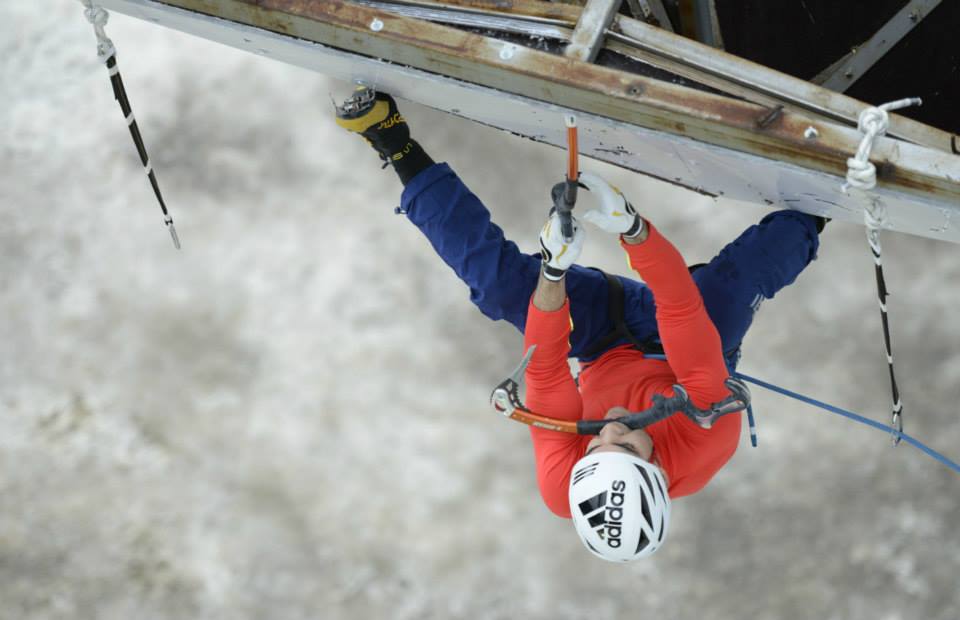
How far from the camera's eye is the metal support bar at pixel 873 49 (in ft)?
14.7

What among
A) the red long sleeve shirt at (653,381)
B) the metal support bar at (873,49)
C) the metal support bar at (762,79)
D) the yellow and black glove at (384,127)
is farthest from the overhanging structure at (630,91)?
the metal support bar at (873,49)

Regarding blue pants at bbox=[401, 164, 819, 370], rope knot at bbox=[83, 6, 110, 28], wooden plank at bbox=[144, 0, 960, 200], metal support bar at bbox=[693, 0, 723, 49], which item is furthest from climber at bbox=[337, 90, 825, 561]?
rope knot at bbox=[83, 6, 110, 28]

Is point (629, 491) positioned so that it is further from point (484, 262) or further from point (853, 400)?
point (853, 400)

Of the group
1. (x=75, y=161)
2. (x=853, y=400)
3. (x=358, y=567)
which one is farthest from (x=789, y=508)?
(x=75, y=161)

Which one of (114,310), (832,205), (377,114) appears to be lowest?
(832,205)

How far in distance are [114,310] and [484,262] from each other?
575 cm

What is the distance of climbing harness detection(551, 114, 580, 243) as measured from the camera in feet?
10.7

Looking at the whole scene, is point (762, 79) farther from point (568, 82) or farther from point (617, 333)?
point (617, 333)

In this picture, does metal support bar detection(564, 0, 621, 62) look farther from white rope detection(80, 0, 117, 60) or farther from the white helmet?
white rope detection(80, 0, 117, 60)

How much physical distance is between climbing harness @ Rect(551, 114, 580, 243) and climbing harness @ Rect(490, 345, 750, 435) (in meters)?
0.44

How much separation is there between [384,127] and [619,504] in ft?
4.68

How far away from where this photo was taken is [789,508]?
27.4 feet

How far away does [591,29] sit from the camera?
3.28 m

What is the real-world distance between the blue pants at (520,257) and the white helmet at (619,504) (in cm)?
59
